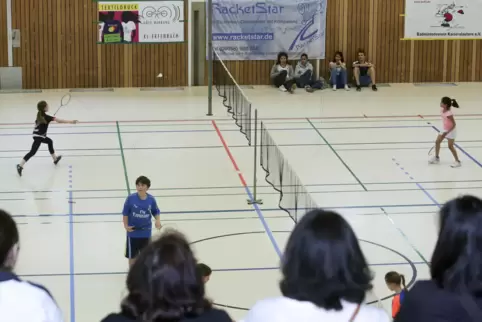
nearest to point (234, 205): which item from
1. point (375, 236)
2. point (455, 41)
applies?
point (375, 236)

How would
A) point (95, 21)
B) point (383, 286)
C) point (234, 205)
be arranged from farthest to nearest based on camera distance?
point (95, 21) < point (234, 205) < point (383, 286)

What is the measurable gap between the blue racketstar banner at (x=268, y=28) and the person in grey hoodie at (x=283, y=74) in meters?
0.59

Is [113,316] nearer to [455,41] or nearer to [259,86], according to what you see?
[259,86]

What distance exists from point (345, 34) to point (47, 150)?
10684 millimetres

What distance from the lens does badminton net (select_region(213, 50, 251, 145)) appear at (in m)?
20.4

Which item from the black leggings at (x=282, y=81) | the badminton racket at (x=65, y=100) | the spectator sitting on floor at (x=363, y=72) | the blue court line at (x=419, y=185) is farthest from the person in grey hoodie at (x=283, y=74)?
the blue court line at (x=419, y=185)

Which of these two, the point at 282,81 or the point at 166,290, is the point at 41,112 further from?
the point at 166,290

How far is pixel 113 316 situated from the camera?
3.47m

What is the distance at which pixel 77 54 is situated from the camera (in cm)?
2538

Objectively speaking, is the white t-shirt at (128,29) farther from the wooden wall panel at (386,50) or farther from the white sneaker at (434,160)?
the white sneaker at (434,160)

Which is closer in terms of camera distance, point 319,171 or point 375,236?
point 375,236

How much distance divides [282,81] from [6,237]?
22068 millimetres

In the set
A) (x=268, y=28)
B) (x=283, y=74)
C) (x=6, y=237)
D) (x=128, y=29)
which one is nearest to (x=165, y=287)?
(x=6, y=237)

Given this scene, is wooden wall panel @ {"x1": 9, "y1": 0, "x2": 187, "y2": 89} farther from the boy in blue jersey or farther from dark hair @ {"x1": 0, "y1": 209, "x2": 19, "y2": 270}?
dark hair @ {"x1": 0, "y1": 209, "x2": 19, "y2": 270}
